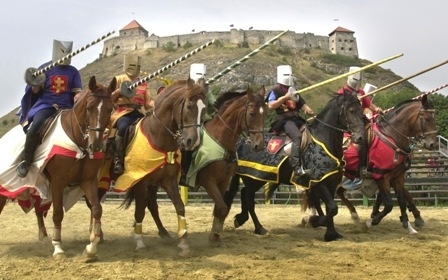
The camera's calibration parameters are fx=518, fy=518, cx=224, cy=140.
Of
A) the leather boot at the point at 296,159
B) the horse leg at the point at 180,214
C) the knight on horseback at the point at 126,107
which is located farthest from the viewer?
the leather boot at the point at 296,159

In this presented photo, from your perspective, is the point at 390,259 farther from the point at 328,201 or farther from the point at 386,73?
the point at 386,73

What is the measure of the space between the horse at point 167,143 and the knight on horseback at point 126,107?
8.4 inches

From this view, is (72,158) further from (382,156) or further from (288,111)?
(382,156)

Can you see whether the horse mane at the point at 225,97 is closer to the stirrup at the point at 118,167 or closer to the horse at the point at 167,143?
the horse at the point at 167,143

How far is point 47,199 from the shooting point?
309 inches

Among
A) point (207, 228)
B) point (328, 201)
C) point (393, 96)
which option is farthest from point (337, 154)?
point (393, 96)

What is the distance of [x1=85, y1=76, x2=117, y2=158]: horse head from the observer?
22.0 ft

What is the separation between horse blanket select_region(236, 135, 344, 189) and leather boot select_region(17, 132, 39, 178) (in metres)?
3.99

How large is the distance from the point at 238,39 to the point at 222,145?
111343mm

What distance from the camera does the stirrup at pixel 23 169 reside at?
296 inches

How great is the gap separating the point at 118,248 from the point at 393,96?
55360mm

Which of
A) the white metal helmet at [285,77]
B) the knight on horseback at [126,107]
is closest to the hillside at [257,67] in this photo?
the white metal helmet at [285,77]

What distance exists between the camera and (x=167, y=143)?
7539mm

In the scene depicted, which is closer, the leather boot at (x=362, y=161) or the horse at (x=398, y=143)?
the horse at (x=398, y=143)
